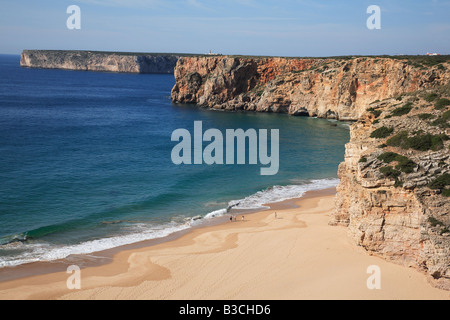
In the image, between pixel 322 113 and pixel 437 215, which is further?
pixel 322 113

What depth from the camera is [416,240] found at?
58.2ft

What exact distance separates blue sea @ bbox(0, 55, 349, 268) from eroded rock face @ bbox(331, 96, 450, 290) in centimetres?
1172

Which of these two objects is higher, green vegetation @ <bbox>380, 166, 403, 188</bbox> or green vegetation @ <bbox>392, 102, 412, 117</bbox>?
green vegetation @ <bbox>392, 102, 412, 117</bbox>

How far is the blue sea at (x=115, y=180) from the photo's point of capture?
24.8 metres

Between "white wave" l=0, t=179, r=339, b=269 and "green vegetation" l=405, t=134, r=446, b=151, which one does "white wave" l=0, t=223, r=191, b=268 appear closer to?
"white wave" l=0, t=179, r=339, b=269

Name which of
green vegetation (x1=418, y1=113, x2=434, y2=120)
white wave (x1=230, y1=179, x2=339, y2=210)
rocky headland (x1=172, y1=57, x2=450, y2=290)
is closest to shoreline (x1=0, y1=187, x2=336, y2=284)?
white wave (x1=230, y1=179, x2=339, y2=210)

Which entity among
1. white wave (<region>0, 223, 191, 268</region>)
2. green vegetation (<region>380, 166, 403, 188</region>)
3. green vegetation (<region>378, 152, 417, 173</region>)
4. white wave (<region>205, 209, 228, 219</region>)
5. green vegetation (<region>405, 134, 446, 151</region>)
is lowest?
white wave (<region>0, 223, 191, 268</region>)

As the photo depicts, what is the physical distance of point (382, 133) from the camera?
71.0 ft

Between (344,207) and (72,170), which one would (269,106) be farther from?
(344,207)

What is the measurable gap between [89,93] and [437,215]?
9863 centimetres

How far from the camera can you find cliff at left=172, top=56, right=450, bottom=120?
6053 cm

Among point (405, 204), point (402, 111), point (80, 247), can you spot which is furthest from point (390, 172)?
point (80, 247)

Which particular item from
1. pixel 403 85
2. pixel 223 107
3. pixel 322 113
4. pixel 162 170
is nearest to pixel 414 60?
pixel 403 85

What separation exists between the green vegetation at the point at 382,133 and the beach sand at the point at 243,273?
5.86m
